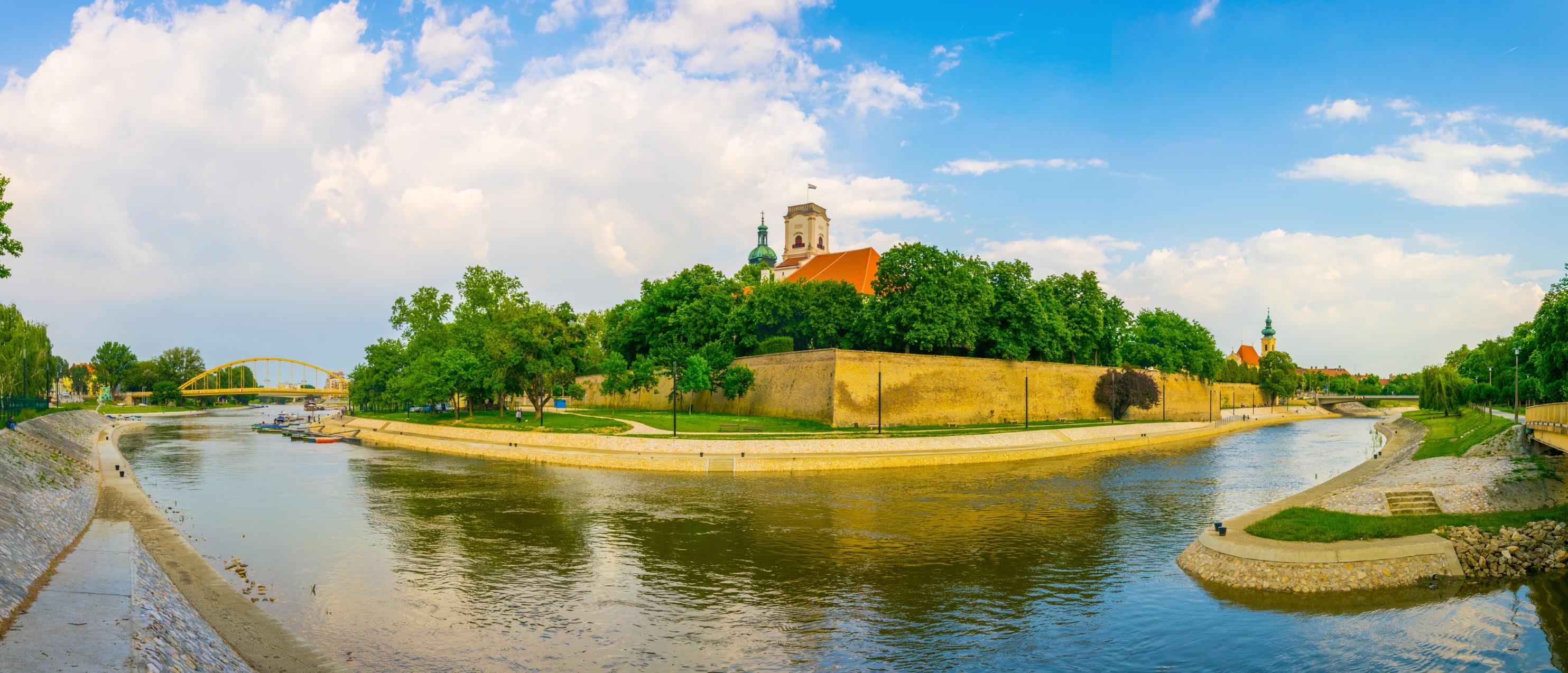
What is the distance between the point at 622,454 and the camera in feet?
113

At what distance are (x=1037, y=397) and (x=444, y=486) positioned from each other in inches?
1527

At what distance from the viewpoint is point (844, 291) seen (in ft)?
174

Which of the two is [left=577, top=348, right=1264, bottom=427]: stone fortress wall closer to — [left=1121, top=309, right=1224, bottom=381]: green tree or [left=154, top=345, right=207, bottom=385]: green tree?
[left=1121, top=309, right=1224, bottom=381]: green tree

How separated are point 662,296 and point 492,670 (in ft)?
167

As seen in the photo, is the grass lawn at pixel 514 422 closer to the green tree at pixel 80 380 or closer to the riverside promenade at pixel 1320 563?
the riverside promenade at pixel 1320 563

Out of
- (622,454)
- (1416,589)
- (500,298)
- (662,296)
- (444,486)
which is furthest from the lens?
(500,298)

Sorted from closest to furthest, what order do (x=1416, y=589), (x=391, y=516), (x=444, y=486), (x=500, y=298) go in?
(x=1416, y=589), (x=391, y=516), (x=444, y=486), (x=500, y=298)

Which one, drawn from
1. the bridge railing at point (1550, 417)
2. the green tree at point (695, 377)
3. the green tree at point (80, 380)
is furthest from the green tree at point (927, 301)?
the green tree at point (80, 380)

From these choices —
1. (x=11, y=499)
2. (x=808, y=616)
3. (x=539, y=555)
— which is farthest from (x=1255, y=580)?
(x=11, y=499)

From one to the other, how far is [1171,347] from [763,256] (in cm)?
4439

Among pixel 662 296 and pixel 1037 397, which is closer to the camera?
pixel 1037 397

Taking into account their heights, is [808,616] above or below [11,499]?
below

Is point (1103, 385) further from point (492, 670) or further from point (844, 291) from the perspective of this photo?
point (492, 670)

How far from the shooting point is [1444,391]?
60.9m
